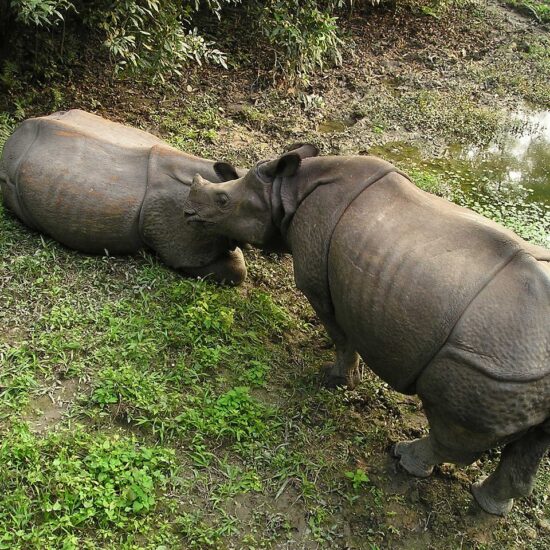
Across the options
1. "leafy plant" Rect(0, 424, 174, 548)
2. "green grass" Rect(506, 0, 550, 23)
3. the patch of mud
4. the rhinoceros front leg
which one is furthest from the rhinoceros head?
"green grass" Rect(506, 0, 550, 23)

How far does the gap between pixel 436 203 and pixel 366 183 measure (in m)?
0.47

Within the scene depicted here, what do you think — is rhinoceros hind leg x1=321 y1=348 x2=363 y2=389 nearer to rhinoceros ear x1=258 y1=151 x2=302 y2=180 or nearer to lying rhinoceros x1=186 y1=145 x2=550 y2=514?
lying rhinoceros x1=186 y1=145 x2=550 y2=514

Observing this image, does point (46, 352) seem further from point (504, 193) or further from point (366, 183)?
point (504, 193)

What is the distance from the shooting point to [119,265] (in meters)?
5.74

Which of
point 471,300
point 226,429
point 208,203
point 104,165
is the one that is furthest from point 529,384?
point 104,165

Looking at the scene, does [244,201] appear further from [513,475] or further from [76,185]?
[513,475]

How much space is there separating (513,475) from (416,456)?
2.06 ft

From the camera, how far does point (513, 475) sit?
4.11 metres

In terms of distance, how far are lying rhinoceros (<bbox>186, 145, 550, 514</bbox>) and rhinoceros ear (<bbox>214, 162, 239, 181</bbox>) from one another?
0.68 metres

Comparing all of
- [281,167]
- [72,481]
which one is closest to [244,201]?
[281,167]

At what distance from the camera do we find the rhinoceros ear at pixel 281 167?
15.4 feet

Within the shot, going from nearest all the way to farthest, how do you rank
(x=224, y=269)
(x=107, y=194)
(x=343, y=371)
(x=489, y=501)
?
(x=489, y=501)
(x=343, y=371)
(x=107, y=194)
(x=224, y=269)

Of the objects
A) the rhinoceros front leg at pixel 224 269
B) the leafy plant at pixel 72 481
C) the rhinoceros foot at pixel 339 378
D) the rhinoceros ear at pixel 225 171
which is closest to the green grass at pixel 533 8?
the rhinoceros ear at pixel 225 171

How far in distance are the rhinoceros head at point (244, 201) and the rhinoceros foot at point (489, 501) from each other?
2327 mm
